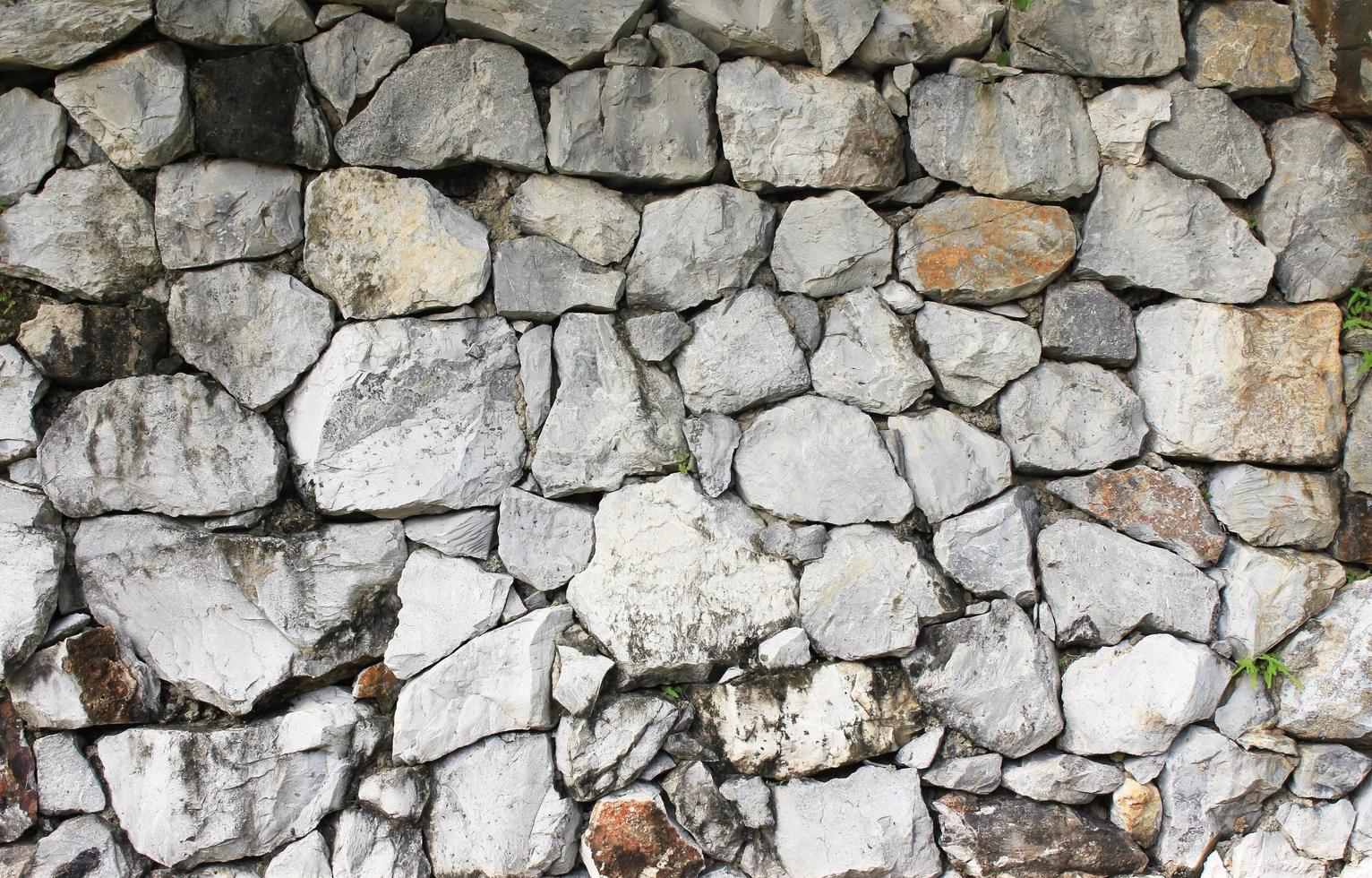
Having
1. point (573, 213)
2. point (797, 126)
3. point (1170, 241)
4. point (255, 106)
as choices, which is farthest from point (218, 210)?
point (1170, 241)

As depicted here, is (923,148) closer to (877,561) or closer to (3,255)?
(877,561)

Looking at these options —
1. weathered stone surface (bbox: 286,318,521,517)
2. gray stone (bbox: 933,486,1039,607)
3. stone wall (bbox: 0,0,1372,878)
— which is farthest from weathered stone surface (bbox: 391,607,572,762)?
gray stone (bbox: 933,486,1039,607)

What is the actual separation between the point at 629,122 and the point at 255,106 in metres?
0.97

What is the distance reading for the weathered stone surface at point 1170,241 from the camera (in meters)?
2.48

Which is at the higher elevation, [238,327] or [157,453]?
[238,327]

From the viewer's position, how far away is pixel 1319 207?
247 cm

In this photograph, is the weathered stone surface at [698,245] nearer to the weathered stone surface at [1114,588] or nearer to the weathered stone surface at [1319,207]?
the weathered stone surface at [1114,588]

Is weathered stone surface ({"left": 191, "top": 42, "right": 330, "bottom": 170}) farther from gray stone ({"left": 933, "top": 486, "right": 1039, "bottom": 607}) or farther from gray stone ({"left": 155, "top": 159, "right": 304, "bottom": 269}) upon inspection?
gray stone ({"left": 933, "top": 486, "right": 1039, "bottom": 607})

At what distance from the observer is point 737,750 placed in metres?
2.48

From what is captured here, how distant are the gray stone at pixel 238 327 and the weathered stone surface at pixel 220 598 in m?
0.41

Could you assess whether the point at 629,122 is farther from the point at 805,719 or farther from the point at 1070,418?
the point at 805,719

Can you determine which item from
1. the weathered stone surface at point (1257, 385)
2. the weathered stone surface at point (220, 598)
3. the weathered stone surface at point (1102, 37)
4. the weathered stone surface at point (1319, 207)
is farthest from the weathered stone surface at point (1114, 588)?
the weathered stone surface at point (220, 598)

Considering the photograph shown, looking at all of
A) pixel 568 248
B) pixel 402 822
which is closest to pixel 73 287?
pixel 568 248

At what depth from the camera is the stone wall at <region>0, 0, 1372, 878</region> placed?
2.41 m
